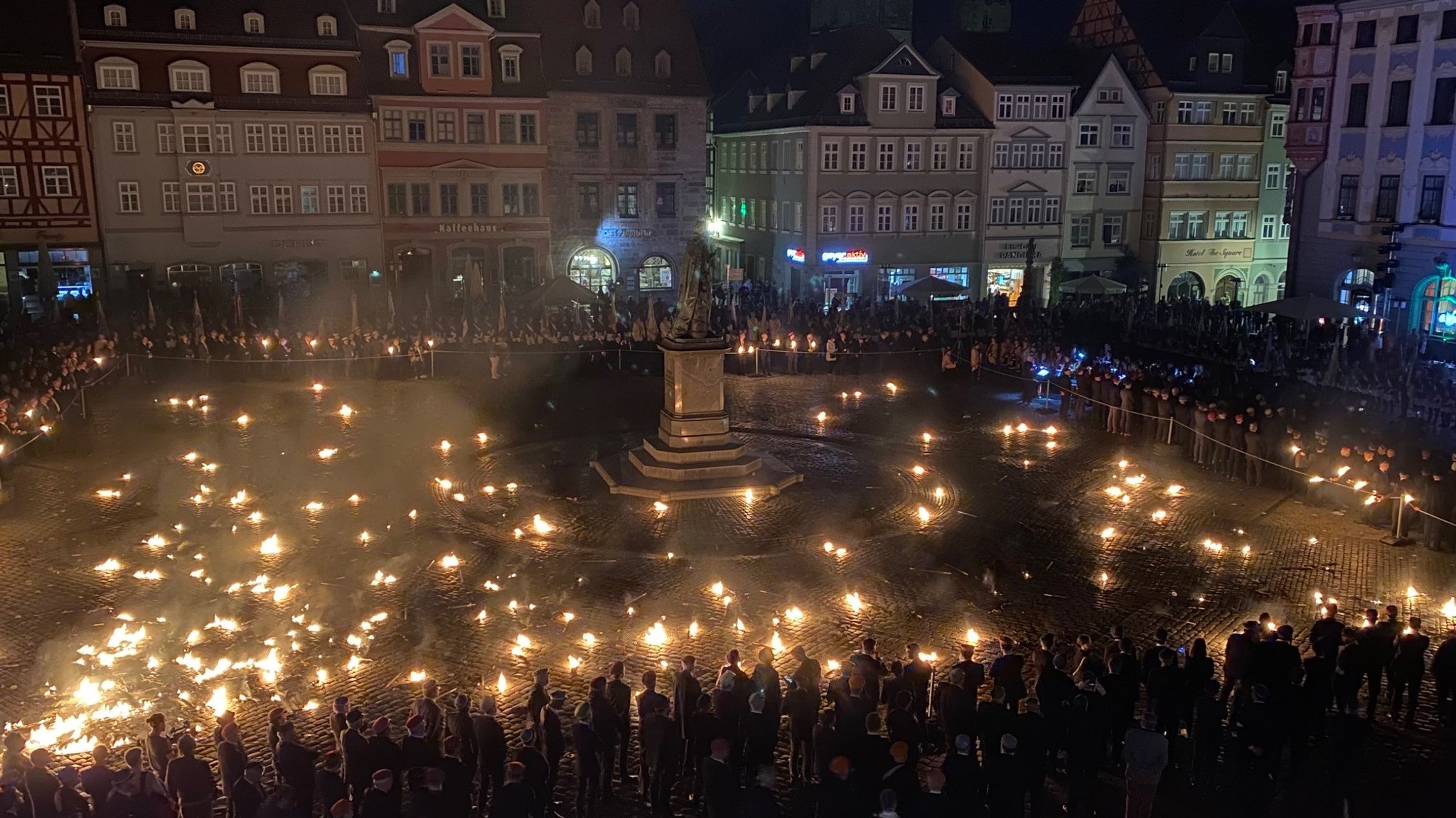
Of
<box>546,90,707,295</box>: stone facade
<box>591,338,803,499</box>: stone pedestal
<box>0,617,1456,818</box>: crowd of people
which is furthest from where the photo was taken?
<box>546,90,707,295</box>: stone facade

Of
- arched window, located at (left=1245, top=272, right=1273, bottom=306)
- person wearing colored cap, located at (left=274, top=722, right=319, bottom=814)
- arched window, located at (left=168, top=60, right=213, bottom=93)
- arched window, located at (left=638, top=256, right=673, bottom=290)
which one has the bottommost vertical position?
person wearing colored cap, located at (left=274, top=722, right=319, bottom=814)

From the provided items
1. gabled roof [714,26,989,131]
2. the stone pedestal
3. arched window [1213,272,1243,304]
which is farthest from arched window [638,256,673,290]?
the stone pedestal

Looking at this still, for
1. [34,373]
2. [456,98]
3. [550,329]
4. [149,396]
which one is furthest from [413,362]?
[456,98]

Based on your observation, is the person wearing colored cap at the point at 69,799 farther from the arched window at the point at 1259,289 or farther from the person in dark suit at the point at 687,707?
the arched window at the point at 1259,289

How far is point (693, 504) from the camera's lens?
71.9 ft

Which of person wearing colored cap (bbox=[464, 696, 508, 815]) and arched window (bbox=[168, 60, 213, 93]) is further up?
arched window (bbox=[168, 60, 213, 93])

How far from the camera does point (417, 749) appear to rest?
10.7 metres

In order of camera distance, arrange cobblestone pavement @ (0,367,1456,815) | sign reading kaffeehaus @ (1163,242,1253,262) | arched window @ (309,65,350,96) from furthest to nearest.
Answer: sign reading kaffeehaus @ (1163,242,1253,262), arched window @ (309,65,350,96), cobblestone pavement @ (0,367,1456,815)

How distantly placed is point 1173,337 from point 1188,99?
21.9 m

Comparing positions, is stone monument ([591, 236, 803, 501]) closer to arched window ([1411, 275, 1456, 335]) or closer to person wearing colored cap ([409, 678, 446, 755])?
person wearing colored cap ([409, 678, 446, 755])

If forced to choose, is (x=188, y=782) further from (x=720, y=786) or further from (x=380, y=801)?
(x=720, y=786)

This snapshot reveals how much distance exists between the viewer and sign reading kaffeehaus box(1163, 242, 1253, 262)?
55.9m

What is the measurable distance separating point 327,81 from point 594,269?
1413cm

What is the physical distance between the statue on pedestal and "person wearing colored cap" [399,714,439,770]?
13.2 m
